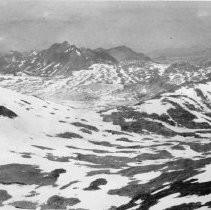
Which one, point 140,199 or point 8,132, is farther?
point 8,132

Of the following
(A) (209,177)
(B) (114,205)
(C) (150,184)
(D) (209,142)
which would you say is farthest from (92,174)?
(D) (209,142)

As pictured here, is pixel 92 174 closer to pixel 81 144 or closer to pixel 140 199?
pixel 140 199

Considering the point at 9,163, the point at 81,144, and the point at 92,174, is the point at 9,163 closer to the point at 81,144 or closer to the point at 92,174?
the point at 92,174

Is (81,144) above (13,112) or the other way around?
the other way around

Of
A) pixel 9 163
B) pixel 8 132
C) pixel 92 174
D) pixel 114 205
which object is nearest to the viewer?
pixel 114 205

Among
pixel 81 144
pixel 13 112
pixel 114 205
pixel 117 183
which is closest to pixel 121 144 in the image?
pixel 81 144

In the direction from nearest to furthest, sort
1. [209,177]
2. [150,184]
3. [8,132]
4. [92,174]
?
[209,177]
[150,184]
[92,174]
[8,132]
